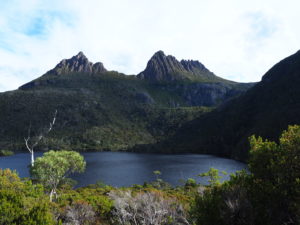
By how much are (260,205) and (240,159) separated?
5714 inches

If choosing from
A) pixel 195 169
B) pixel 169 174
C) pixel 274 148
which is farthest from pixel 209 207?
pixel 195 169

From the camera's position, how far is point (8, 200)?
652 inches

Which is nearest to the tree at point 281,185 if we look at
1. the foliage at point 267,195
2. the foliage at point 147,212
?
the foliage at point 267,195

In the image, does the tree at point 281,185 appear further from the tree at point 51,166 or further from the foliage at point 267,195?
the tree at point 51,166

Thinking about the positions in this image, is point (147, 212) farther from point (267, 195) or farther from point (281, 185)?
point (281, 185)

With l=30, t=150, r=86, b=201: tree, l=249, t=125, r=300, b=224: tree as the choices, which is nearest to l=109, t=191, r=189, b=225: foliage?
l=249, t=125, r=300, b=224: tree

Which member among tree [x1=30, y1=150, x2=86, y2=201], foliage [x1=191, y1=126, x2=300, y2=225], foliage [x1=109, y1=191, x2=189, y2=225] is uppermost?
foliage [x1=191, y1=126, x2=300, y2=225]

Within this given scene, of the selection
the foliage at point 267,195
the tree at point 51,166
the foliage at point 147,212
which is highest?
the foliage at point 267,195

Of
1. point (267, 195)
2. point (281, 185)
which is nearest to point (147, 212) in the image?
point (267, 195)

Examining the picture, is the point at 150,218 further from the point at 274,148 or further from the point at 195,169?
the point at 195,169

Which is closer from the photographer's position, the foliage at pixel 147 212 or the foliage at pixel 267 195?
the foliage at pixel 267 195

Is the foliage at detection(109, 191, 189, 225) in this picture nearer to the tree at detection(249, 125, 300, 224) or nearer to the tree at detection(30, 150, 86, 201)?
the tree at detection(249, 125, 300, 224)

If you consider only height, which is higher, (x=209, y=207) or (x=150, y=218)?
(x=209, y=207)

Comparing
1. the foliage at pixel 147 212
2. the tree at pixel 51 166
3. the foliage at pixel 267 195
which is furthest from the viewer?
the tree at pixel 51 166
